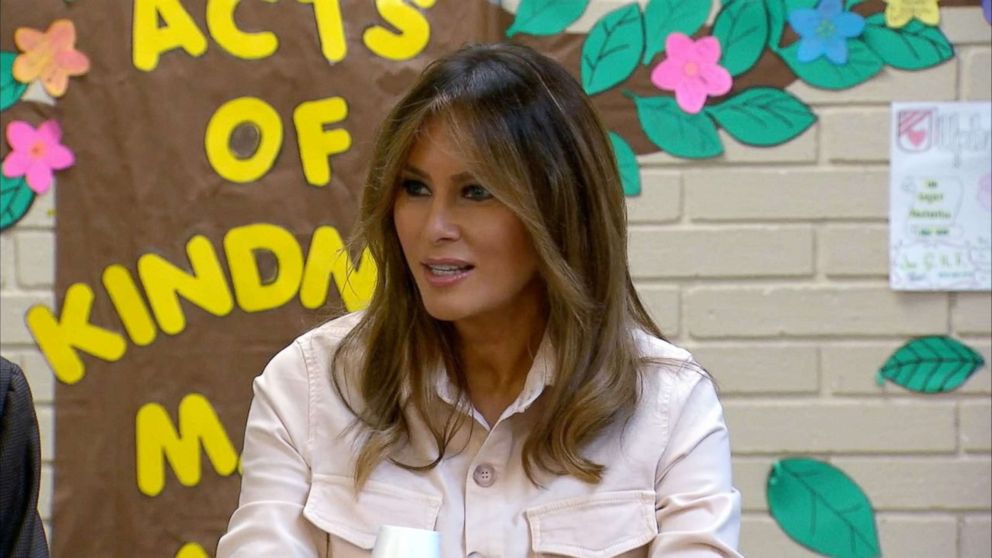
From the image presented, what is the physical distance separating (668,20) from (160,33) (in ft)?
2.76

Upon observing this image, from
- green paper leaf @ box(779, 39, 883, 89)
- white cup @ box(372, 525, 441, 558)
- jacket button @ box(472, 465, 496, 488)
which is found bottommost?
jacket button @ box(472, 465, 496, 488)

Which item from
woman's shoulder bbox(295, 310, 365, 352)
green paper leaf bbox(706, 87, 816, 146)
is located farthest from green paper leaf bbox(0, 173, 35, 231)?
green paper leaf bbox(706, 87, 816, 146)

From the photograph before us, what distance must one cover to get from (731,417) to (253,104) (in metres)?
0.96

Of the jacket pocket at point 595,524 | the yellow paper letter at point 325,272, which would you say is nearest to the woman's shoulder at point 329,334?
the jacket pocket at point 595,524

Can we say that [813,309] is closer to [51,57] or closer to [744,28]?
[744,28]

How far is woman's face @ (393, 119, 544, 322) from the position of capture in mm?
1367

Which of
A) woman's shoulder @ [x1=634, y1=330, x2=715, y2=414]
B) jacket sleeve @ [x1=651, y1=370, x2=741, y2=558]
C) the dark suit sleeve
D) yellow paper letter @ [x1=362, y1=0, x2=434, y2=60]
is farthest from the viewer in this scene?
yellow paper letter @ [x1=362, y1=0, x2=434, y2=60]

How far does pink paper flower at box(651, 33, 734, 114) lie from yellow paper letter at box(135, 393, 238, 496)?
93 cm

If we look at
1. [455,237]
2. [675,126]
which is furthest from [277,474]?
[675,126]

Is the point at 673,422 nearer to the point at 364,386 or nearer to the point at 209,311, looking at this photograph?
the point at 364,386

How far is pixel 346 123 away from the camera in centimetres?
199

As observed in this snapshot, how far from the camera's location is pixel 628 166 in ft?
6.66

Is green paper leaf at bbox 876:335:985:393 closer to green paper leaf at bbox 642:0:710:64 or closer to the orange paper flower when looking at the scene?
green paper leaf at bbox 642:0:710:64

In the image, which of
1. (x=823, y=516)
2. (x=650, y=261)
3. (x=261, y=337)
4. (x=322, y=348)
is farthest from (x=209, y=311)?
(x=823, y=516)
